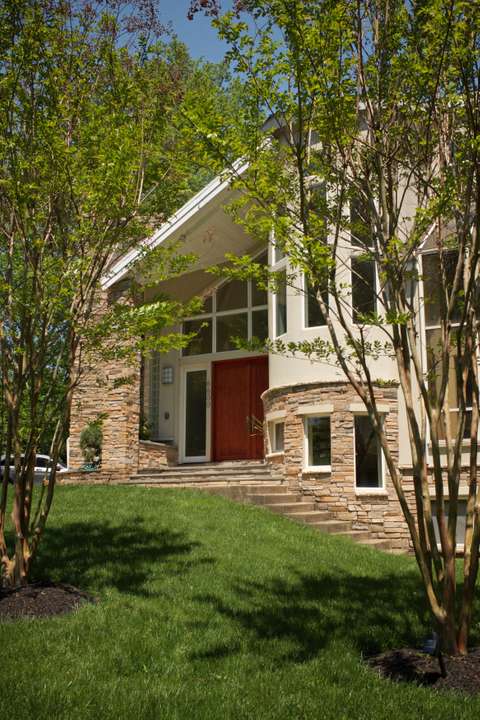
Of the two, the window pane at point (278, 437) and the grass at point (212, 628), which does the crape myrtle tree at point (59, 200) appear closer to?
the grass at point (212, 628)

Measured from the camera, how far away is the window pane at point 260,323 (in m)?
16.8

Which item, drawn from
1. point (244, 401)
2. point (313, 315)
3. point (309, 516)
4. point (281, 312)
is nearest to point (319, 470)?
point (309, 516)

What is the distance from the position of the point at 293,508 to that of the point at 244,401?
475 centimetres

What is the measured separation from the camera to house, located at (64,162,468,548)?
41.8 feet

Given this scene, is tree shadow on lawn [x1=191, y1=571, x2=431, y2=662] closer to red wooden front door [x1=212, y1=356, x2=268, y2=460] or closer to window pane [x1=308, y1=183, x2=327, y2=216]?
window pane [x1=308, y1=183, x2=327, y2=216]

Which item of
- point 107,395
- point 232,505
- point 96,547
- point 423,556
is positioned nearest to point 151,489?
point 232,505

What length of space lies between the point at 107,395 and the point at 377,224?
1046cm

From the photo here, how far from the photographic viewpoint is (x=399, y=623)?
22.2 feet

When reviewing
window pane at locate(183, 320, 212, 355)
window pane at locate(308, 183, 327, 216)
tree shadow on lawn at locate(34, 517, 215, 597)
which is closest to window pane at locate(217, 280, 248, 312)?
window pane at locate(183, 320, 212, 355)

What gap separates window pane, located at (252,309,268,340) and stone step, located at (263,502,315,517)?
5.04m

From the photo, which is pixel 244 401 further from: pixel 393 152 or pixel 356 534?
pixel 393 152

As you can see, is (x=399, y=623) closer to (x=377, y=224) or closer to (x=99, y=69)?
(x=377, y=224)

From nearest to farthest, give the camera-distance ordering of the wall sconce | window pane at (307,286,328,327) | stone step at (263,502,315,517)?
stone step at (263,502,315,517) → window pane at (307,286,328,327) → the wall sconce

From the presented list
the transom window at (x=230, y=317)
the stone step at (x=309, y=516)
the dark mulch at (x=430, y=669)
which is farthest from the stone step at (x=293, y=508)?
the dark mulch at (x=430, y=669)
